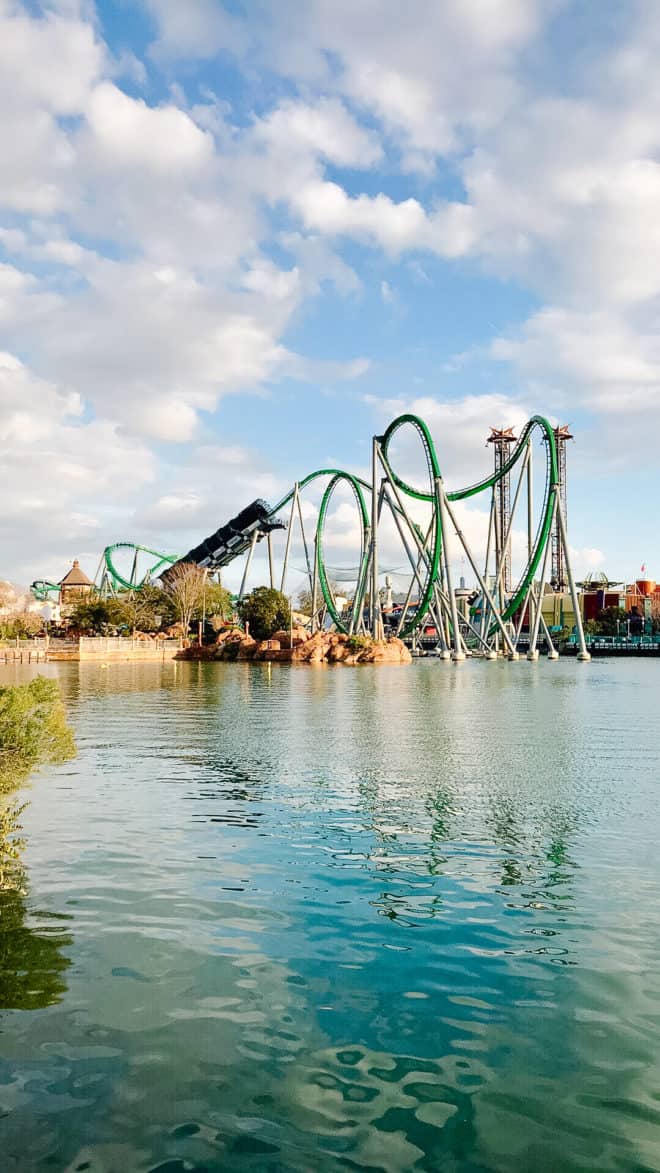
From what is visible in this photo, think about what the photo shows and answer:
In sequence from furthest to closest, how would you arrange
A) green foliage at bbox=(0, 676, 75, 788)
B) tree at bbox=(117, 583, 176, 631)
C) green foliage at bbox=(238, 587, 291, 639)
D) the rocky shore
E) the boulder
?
tree at bbox=(117, 583, 176, 631)
green foliage at bbox=(238, 587, 291, 639)
the boulder
the rocky shore
green foliage at bbox=(0, 676, 75, 788)

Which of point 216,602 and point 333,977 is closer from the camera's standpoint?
point 333,977

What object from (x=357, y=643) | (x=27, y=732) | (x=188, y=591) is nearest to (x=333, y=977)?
(x=27, y=732)

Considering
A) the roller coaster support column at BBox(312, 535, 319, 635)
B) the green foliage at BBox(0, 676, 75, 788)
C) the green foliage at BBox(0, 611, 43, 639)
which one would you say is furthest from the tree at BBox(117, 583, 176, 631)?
the green foliage at BBox(0, 676, 75, 788)

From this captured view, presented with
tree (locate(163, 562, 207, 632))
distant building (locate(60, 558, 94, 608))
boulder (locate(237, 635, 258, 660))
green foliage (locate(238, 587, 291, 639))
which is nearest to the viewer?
boulder (locate(237, 635, 258, 660))

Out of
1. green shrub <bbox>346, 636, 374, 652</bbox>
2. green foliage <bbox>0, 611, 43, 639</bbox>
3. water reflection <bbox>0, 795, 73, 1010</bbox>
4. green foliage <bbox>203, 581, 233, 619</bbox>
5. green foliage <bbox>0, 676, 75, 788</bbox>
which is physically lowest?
water reflection <bbox>0, 795, 73, 1010</bbox>

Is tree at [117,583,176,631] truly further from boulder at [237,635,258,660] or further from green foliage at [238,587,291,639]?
boulder at [237,635,258,660]

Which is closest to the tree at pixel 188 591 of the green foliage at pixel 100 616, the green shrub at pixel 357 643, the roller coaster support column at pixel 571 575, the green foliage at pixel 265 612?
the green foliage at pixel 265 612

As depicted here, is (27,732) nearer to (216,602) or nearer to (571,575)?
(571,575)

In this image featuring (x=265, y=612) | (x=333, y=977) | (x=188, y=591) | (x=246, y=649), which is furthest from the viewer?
(x=188, y=591)

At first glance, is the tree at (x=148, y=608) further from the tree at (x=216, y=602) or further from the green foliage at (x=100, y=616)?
the tree at (x=216, y=602)

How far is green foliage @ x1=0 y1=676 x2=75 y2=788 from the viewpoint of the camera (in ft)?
27.2

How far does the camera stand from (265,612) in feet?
287

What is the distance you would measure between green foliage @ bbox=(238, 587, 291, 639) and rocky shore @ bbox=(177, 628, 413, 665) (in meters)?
7.96

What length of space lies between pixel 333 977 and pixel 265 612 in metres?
81.2
